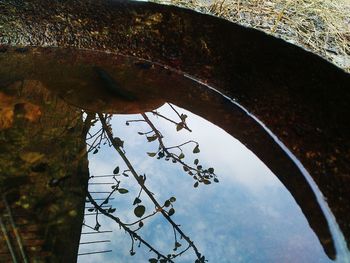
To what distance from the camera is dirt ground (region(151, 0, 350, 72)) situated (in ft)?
4.76

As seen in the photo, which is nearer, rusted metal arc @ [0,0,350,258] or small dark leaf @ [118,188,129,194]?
rusted metal arc @ [0,0,350,258]

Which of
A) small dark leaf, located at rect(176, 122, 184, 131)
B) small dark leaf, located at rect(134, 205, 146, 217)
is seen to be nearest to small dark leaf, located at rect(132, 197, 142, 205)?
small dark leaf, located at rect(134, 205, 146, 217)

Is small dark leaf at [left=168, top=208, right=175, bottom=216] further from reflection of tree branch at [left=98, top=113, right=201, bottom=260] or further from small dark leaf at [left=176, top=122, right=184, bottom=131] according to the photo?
small dark leaf at [left=176, top=122, right=184, bottom=131]

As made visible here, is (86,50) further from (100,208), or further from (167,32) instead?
(100,208)

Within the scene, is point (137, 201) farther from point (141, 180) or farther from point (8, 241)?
point (8, 241)

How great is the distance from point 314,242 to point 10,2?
1831mm

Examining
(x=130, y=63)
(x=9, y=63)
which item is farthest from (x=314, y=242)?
(x=9, y=63)

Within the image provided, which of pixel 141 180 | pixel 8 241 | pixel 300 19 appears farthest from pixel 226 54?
pixel 8 241

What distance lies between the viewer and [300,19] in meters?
1.63

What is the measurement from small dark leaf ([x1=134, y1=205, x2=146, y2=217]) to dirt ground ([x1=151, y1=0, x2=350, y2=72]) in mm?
848

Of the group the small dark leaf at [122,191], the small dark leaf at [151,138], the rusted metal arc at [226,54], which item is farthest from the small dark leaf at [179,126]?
the small dark leaf at [122,191]

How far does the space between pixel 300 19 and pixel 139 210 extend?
1.04 m

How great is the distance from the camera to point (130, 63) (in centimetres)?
213

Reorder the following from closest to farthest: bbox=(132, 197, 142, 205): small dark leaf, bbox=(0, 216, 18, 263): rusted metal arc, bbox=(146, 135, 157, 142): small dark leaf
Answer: bbox=(0, 216, 18, 263): rusted metal arc → bbox=(132, 197, 142, 205): small dark leaf → bbox=(146, 135, 157, 142): small dark leaf
